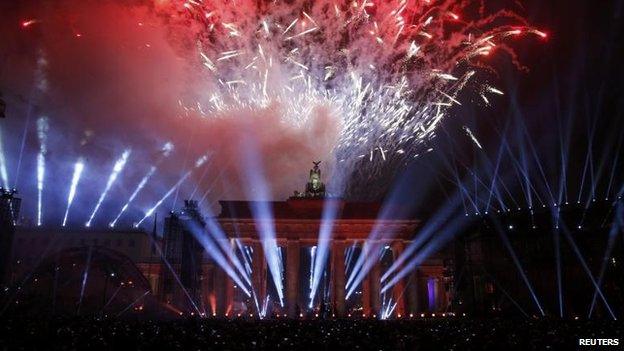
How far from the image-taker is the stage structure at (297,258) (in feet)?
148

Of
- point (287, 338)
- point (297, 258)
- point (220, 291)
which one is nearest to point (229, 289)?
point (220, 291)

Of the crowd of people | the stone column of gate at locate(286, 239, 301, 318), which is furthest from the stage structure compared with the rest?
the crowd of people

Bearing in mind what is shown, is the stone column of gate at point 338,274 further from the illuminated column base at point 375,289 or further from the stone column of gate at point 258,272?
the stone column of gate at point 258,272

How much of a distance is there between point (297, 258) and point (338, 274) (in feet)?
15.9

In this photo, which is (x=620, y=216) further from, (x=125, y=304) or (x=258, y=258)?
(x=125, y=304)

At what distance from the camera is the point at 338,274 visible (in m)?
46.8

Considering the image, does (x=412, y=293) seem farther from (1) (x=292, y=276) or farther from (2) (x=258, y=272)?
(2) (x=258, y=272)

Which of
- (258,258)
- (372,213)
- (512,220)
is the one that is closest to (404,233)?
(372,213)

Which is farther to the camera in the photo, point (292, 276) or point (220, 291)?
point (292, 276)

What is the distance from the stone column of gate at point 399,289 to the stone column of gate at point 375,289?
1.87 m

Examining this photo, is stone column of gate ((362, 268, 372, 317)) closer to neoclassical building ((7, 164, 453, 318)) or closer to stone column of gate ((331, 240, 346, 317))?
neoclassical building ((7, 164, 453, 318))

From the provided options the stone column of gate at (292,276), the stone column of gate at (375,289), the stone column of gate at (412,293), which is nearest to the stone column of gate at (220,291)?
the stone column of gate at (292,276)

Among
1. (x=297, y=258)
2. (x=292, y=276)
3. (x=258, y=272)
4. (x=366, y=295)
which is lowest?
(x=366, y=295)

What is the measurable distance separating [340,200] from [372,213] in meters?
4.19
